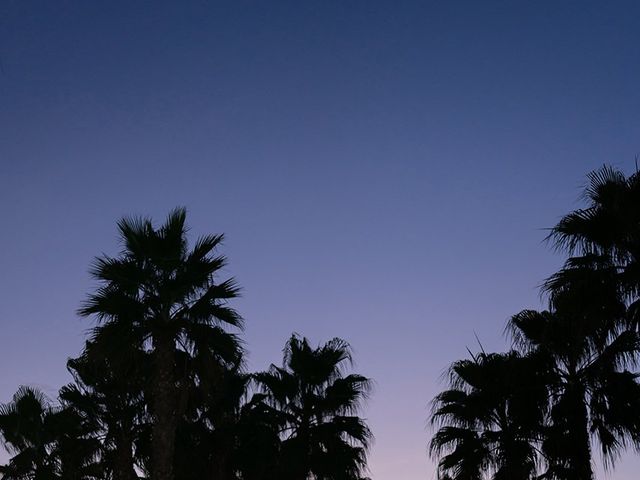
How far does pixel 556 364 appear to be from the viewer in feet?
71.5

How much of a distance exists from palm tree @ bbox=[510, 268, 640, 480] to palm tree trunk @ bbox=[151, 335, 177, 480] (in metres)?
9.07

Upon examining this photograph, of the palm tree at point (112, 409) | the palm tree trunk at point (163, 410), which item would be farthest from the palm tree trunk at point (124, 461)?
the palm tree trunk at point (163, 410)

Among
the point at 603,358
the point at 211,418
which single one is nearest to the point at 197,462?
the point at 211,418

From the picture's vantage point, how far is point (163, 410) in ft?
65.3

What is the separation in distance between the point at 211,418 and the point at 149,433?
284 centimetres

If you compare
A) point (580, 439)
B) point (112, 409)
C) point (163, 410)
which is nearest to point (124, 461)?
point (112, 409)

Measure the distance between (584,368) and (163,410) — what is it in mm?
10492

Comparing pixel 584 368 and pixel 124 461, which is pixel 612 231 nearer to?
pixel 584 368

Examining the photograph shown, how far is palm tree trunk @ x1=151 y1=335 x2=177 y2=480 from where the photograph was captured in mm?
19656

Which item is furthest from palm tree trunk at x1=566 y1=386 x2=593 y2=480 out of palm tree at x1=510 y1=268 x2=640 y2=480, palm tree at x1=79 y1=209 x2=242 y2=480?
palm tree at x1=79 y1=209 x2=242 y2=480

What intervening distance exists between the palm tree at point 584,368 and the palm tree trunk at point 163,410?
9070 mm

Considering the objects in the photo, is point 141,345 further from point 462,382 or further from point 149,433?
point 462,382

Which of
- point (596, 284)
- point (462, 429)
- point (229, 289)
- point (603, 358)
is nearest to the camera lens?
point (596, 284)

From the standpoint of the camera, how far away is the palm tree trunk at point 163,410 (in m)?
19.7
